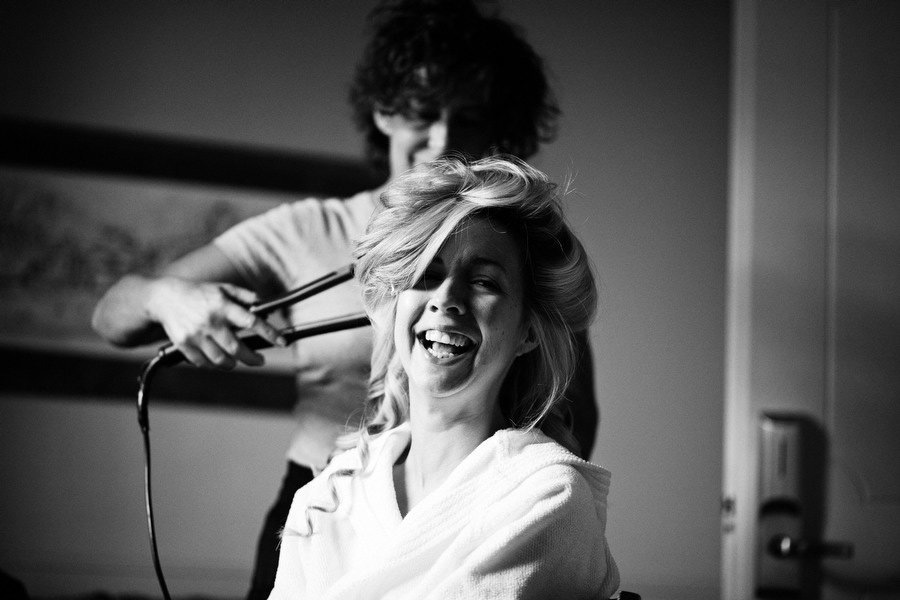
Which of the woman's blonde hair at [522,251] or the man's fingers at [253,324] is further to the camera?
the man's fingers at [253,324]

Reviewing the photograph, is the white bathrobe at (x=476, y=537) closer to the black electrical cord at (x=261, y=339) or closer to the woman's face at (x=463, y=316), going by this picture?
A: the woman's face at (x=463, y=316)

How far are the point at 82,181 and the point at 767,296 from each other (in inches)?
53.5

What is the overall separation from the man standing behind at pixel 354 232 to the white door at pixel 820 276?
32cm

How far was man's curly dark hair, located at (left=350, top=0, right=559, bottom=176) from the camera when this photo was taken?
132cm

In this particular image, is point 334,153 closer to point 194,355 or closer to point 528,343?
point 194,355

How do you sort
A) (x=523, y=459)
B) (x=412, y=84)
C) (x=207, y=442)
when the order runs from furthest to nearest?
(x=207, y=442) < (x=412, y=84) < (x=523, y=459)

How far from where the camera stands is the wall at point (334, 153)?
1.73 meters

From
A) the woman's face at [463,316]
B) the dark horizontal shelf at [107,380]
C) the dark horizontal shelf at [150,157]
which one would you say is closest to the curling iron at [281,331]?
the woman's face at [463,316]

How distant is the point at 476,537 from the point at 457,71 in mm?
788

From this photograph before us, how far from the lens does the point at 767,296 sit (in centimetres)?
142

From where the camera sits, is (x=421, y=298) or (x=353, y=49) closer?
(x=421, y=298)

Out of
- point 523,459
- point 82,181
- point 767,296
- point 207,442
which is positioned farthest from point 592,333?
point 82,181

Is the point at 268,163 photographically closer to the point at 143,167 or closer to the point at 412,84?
the point at 143,167

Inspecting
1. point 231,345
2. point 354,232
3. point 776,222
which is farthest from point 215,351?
point 776,222
